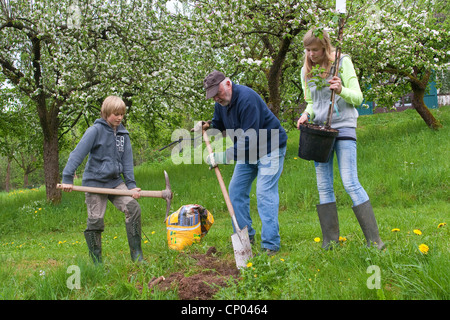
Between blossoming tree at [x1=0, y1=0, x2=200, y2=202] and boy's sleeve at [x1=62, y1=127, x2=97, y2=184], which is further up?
blossoming tree at [x1=0, y1=0, x2=200, y2=202]

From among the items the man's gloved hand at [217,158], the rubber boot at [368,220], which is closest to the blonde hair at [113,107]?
the man's gloved hand at [217,158]

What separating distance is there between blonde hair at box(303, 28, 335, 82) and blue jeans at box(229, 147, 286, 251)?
0.93m

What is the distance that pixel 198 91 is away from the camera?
9750mm

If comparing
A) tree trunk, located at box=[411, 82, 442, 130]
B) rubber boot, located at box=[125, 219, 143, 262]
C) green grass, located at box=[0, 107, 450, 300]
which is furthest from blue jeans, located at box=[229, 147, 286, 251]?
tree trunk, located at box=[411, 82, 442, 130]

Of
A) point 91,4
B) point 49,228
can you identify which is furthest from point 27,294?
point 91,4

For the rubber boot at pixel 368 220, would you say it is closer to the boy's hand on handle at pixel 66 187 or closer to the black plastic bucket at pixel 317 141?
the black plastic bucket at pixel 317 141

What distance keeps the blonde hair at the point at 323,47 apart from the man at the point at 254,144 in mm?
634

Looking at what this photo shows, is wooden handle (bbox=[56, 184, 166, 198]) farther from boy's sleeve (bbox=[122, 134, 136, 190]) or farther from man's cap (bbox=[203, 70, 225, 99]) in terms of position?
man's cap (bbox=[203, 70, 225, 99])

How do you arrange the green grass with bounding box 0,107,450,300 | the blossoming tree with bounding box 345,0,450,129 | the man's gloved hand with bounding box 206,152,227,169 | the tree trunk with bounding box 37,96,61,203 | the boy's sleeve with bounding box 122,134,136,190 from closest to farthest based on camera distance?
the green grass with bounding box 0,107,450,300 < the man's gloved hand with bounding box 206,152,227,169 < the boy's sleeve with bounding box 122,134,136,190 < the blossoming tree with bounding box 345,0,450,129 < the tree trunk with bounding box 37,96,61,203

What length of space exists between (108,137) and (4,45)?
23.5 feet

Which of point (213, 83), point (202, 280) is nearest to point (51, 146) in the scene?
point (213, 83)

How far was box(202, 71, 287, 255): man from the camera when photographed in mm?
3853

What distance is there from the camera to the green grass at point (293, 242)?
2.61 metres

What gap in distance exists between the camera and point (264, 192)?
398cm
